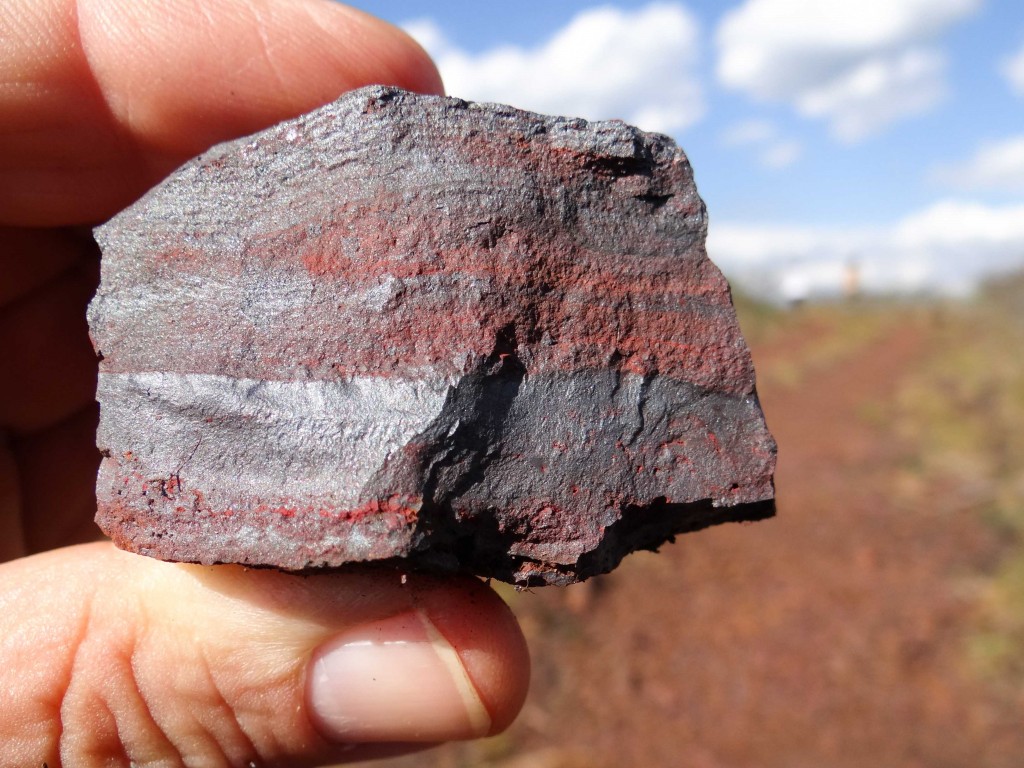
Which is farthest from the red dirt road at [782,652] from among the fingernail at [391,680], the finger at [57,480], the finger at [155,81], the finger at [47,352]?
the finger at [155,81]

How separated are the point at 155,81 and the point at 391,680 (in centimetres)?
195

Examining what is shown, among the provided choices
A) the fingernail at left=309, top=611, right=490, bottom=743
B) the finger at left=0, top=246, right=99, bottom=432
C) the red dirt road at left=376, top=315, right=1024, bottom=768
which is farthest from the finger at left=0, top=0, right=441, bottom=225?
the red dirt road at left=376, top=315, right=1024, bottom=768

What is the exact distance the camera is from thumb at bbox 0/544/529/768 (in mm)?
1785

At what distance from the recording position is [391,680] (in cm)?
187

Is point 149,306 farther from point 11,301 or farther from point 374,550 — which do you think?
point 11,301

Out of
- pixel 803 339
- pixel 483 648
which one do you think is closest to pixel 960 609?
pixel 483 648

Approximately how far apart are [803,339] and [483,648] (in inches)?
621

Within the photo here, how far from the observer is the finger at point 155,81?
2.32 meters

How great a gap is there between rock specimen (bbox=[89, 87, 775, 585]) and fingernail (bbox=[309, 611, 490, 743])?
383 millimetres

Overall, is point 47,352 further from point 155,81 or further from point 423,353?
point 423,353

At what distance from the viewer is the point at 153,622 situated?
5.95ft

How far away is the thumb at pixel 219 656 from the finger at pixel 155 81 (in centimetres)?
127

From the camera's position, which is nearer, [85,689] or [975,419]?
[85,689]

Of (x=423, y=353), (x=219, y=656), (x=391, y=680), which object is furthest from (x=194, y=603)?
(x=423, y=353)
